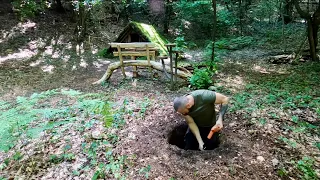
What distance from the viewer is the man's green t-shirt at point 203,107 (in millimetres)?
3969

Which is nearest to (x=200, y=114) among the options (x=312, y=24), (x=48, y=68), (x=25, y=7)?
(x=312, y=24)

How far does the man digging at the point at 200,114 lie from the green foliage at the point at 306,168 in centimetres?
122

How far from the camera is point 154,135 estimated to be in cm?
422

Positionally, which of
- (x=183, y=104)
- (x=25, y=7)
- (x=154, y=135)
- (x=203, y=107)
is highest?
(x=25, y=7)

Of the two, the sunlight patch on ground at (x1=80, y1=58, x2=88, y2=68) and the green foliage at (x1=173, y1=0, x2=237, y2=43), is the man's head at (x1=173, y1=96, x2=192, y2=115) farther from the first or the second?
the green foliage at (x1=173, y1=0, x2=237, y2=43)

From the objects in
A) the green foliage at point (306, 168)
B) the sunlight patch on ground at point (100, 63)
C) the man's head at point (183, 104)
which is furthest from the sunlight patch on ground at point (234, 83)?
the sunlight patch on ground at point (100, 63)

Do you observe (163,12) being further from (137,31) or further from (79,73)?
(79,73)

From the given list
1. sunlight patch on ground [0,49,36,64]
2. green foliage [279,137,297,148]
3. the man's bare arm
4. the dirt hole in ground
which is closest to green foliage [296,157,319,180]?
green foliage [279,137,297,148]

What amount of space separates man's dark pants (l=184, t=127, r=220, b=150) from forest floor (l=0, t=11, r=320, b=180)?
165 millimetres

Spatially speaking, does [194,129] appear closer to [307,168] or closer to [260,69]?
[307,168]

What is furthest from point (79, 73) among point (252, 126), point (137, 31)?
point (252, 126)

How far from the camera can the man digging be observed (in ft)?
12.7

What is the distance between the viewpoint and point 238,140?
406cm

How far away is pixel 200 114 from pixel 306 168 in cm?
170
